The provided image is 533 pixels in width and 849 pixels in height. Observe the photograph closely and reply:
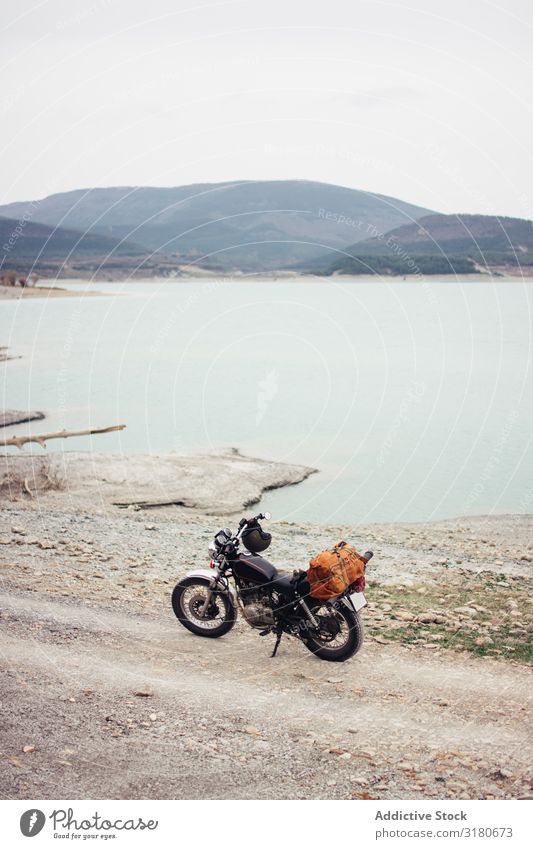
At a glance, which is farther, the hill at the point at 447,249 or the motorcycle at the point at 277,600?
the hill at the point at 447,249

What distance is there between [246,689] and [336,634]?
1246 mm

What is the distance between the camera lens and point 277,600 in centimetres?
941

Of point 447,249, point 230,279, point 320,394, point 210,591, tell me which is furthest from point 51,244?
point 210,591

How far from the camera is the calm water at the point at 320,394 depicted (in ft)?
78.7

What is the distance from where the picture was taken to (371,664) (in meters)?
9.25

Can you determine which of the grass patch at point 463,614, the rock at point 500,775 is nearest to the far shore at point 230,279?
the grass patch at point 463,614

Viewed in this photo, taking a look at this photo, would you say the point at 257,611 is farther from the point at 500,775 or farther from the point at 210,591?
the point at 500,775

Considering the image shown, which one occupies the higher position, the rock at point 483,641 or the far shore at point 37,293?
the far shore at point 37,293

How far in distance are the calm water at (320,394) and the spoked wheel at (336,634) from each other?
10555 millimetres

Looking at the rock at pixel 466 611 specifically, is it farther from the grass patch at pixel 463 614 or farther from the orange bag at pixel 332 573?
the orange bag at pixel 332 573

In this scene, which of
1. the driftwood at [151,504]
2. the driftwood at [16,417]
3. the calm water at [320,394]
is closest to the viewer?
the driftwood at [151,504]

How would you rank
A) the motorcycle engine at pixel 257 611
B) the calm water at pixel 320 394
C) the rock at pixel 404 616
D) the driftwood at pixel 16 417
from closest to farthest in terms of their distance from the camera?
the motorcycle engine at pixel 257 611, the rock at pixel 404 616, the calm water at pixel 320 394, the driftwood at pixel 16 417

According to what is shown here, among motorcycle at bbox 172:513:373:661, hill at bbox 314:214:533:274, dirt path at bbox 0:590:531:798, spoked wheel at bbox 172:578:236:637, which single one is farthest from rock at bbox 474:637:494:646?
hill at bbox 314:214:533:274
